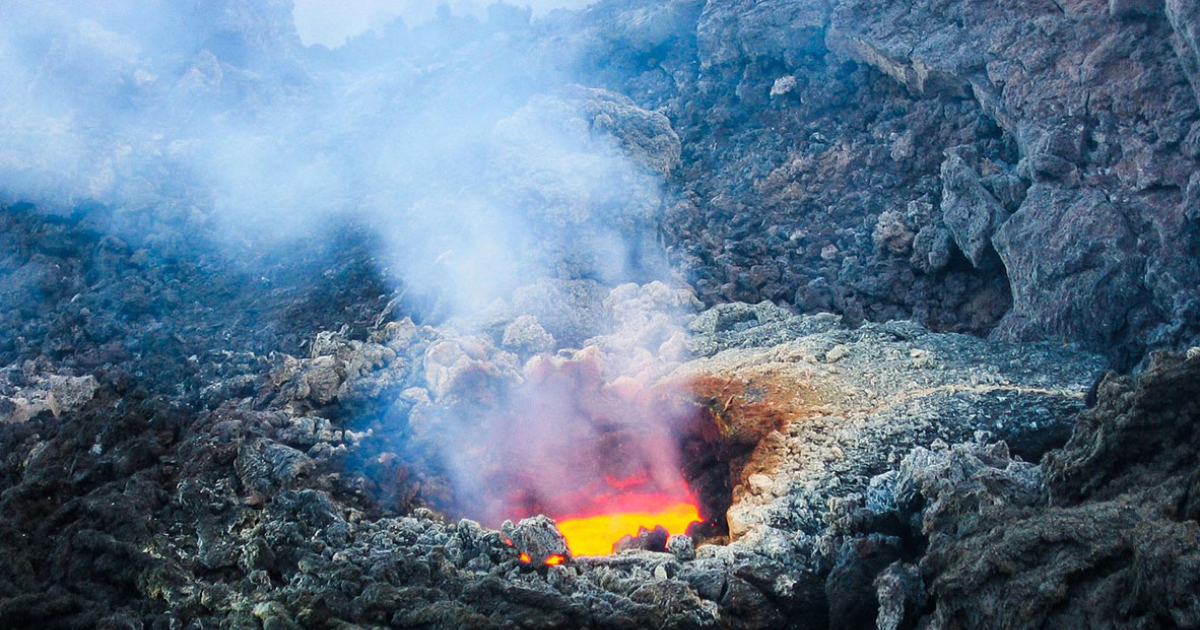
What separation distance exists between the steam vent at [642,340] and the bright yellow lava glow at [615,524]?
0.29 ft

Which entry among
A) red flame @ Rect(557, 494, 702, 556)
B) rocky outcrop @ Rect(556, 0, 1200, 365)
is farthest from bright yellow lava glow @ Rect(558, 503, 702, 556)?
rocky outcrop @ Rect(556, 0, 1200, 365)

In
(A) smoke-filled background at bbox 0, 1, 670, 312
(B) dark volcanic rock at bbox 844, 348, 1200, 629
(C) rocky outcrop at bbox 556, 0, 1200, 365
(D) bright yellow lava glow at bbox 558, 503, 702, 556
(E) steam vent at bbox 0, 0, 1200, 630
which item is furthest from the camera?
(A) smoke-filled background at bbox 0, 1, 670, 312

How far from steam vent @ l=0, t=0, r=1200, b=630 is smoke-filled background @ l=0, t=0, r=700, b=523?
0.14m

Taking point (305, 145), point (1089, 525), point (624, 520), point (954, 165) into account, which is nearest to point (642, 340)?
point (624, 520)

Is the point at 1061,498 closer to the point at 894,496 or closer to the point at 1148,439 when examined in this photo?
the point at 1148,439

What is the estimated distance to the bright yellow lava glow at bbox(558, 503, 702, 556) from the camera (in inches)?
532

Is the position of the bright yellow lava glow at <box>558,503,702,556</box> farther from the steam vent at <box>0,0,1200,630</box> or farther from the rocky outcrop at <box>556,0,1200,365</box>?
the rocky outcrop at <box>556,0,1200,365</box>

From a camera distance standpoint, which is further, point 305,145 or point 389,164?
point 305,145

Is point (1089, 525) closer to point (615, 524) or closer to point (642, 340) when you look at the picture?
point (615, 524)

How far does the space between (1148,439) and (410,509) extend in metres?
10.3

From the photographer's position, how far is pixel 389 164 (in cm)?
2809

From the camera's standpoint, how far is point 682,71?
1243 inches

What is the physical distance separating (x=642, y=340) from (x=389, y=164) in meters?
14.3

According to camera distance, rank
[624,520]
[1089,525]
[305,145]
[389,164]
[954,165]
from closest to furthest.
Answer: [1089,525] → [624,520] → [954,165] → [389,164] → [305,145]
